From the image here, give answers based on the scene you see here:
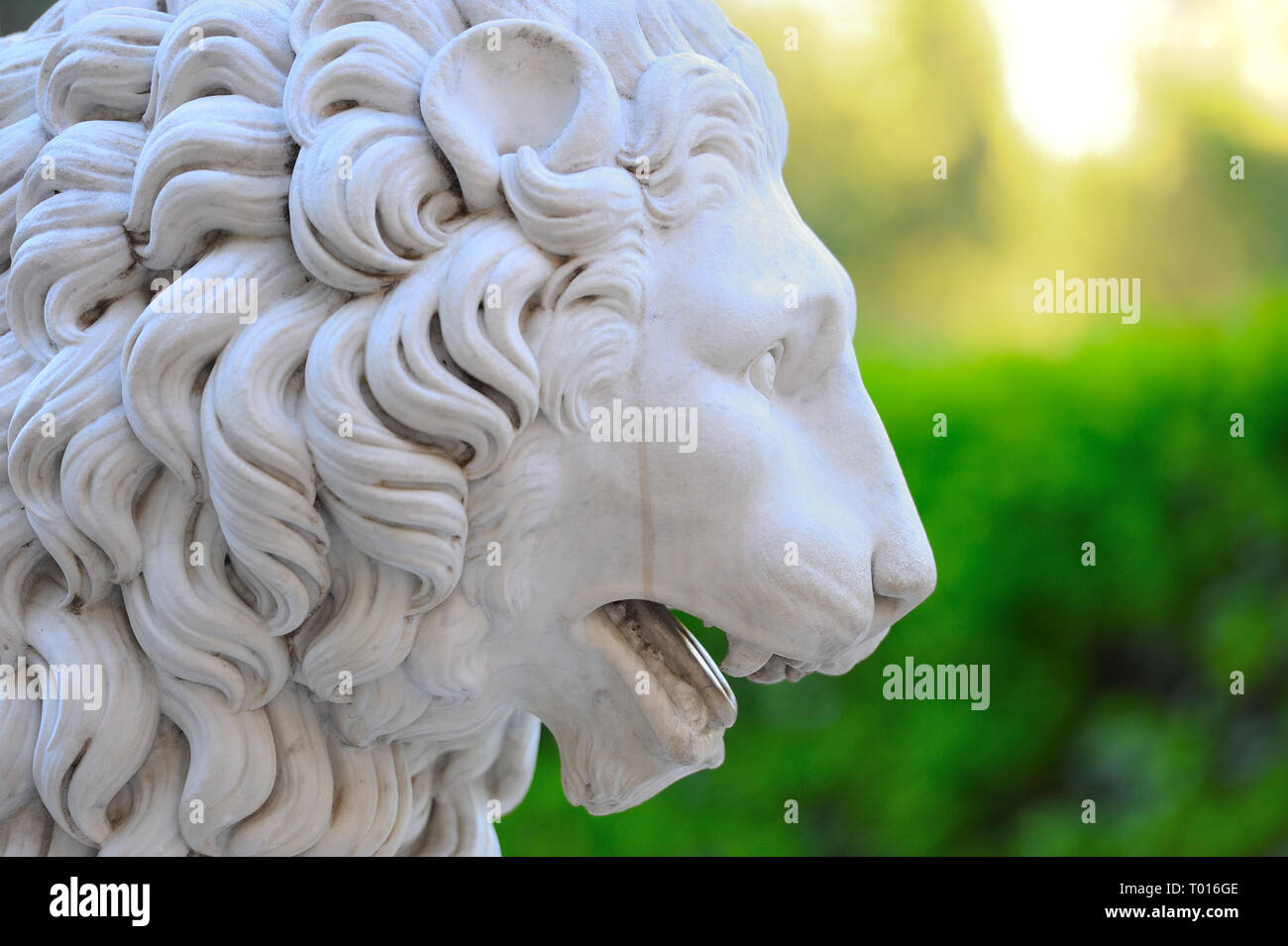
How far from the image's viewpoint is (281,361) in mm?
1179

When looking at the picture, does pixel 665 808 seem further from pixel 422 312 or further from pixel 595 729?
pixel 422 312

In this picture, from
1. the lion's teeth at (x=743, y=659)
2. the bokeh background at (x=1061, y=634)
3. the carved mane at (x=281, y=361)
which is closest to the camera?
the carved mane at (x=281, y=361)

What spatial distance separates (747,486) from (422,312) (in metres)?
0.30

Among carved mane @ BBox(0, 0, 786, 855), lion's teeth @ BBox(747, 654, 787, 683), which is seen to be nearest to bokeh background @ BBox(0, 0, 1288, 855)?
lion's teeth @ BBox(747, 654, 787, 683)

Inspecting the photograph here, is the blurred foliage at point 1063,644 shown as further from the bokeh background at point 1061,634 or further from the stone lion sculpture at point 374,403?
the stone lion sculpture at point 374,403

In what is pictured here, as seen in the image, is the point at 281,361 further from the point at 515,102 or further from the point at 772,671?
the point at 772,671

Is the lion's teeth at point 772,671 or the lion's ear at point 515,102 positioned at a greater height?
the lion's ear at point 515,102

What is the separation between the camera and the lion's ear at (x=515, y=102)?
3.88 ft

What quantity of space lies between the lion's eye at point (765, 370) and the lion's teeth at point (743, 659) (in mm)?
222

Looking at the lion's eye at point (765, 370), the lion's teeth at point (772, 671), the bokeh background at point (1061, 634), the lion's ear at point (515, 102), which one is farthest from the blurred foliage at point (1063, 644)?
the lion's ear at point (515, 102)

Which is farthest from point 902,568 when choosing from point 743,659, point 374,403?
point 374,403

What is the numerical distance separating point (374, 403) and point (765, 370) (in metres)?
0.33

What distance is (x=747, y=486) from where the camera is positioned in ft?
4.06
